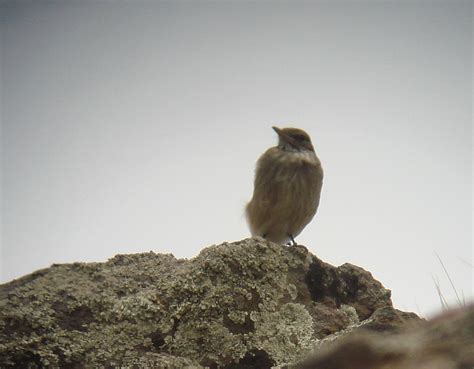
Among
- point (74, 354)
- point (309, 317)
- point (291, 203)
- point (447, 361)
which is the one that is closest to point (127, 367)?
point (74, 354)

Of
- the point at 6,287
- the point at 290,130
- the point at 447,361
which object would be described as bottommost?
the point at 447,361

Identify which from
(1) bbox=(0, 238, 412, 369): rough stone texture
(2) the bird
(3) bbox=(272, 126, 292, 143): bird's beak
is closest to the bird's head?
(3) bbox=(272, 126, 292, 143): bird's beak

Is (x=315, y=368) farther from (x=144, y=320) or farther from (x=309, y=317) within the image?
(x=309, y=317)

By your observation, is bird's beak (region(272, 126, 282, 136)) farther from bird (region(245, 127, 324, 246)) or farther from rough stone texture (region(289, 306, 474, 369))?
rough stone texture (region(289, 306, 474, 369))

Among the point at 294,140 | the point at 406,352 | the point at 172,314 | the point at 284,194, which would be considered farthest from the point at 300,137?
the point at 406,352

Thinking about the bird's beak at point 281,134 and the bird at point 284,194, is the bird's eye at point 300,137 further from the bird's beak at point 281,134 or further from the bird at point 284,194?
the bird at point 284,194

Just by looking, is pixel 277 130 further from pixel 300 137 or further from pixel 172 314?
pixel 172 314

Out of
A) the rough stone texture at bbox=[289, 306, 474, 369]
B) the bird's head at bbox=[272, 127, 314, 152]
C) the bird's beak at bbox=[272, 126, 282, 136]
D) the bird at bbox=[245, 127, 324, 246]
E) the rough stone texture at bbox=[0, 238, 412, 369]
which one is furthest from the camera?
the bird's beak at bbox=[272, 126, 282, 136]
